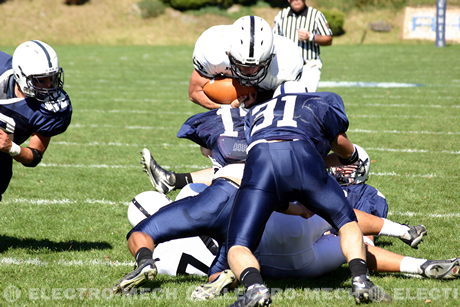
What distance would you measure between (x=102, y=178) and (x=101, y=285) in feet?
9.85

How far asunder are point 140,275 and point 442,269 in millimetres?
1557

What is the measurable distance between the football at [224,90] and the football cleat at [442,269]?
1703 mm

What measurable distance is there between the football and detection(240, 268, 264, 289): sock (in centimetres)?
175

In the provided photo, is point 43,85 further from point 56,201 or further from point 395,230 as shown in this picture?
point 395,230

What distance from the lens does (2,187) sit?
4.84 m

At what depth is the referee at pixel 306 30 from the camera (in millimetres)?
8734

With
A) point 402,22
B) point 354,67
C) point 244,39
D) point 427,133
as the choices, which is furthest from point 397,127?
point 402,22

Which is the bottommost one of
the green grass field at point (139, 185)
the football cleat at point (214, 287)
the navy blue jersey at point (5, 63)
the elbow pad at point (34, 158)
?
the green grass field at point (139, 185)

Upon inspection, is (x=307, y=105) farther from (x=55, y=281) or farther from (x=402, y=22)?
(x=402, y=22)

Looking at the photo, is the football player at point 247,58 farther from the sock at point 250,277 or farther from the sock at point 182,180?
the sock at point 250,277

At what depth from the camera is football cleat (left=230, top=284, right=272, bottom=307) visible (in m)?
3.16

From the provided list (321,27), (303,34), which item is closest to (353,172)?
(303,34)

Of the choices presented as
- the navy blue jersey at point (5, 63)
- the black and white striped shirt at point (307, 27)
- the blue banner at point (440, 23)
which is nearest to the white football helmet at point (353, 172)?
the navy blue jersey at point (5, 63)

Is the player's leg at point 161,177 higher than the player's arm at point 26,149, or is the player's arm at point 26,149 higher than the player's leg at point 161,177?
the player's arm at point 26,149
